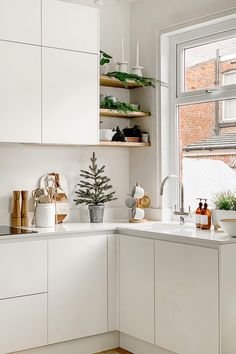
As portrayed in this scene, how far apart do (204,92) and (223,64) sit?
0.80 ft

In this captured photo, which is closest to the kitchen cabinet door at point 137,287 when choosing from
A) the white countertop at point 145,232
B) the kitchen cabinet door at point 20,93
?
the white countertop at point 145,232

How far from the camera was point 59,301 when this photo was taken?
3496 mm

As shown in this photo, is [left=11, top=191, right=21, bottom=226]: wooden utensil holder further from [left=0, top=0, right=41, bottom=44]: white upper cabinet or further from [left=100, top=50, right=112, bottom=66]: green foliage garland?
[left=100, top=50, right=112, bottom=66]: green foliage garland

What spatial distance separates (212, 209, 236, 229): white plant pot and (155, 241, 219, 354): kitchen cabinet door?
1.23ft

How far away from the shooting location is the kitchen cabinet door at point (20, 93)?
3.53m

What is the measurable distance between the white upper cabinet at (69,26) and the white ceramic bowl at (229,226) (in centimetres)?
158

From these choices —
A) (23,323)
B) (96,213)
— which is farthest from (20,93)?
(23,323)

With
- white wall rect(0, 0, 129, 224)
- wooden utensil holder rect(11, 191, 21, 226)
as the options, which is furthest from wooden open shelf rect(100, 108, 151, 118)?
wooden utensil holder rect(11, 191, 21, 226)

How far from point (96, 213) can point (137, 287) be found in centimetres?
72

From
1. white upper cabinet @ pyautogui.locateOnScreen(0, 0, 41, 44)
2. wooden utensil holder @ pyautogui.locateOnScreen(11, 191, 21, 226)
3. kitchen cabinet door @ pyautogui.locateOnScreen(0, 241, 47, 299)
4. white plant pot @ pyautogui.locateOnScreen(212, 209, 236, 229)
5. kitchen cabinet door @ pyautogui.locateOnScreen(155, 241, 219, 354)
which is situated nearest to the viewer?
kitchen cabinet door @ pyautogui.locateOnScreen(155, 241, 219, 354)

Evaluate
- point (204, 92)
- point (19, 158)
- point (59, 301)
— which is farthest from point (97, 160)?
point (59, 301)

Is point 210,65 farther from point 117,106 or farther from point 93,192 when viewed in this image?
point 93,192

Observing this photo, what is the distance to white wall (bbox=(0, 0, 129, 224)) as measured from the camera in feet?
12.8

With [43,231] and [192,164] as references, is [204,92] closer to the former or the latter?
[192,164]
